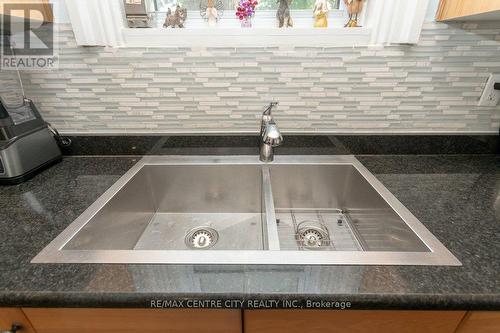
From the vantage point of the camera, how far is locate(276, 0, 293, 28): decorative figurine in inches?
34.6

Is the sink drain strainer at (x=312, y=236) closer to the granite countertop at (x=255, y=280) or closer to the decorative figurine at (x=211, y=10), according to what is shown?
the granite countertop at (x=255, y=280)

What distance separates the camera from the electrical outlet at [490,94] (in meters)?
0.86

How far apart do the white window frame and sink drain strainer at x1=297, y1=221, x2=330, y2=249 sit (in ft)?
2.15

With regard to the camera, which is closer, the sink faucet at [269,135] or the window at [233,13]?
the sink faucet at [269,135]

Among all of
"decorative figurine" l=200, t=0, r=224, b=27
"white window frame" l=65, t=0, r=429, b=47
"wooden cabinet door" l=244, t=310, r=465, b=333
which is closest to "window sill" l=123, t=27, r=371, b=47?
"white window frame" l=65, t=0, r=429, b=47

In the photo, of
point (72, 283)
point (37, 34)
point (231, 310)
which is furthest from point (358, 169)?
point (37, 34)

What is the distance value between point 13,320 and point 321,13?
1.21 meters

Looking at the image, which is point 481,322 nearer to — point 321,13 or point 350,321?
point 350,321

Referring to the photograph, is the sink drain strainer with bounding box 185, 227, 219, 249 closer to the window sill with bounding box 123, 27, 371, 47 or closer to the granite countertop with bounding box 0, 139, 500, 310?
the granite countertop with bounding box 0, 139, 500, 310

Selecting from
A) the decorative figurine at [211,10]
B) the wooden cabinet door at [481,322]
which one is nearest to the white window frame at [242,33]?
the decorative figurine at [211,10]

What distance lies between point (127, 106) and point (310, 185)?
79 cm

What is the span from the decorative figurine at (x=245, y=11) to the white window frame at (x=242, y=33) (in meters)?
0.09

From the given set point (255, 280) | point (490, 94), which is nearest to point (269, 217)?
point (255, 280)

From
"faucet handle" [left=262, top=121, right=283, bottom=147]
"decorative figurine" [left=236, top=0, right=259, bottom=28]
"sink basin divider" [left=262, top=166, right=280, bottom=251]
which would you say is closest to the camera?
"sink basin divider" [left=262, top=166, right=280, bottom=251]
